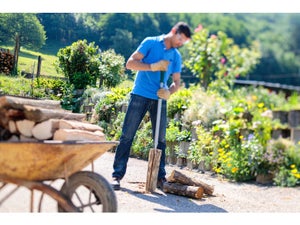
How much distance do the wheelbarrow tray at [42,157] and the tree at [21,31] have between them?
134 centimetres

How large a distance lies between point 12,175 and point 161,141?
148 cm

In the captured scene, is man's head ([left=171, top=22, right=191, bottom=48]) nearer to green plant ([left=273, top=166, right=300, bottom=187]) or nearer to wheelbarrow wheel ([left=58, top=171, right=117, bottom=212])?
wheelbarrow wheel ([left=58, top=171, right=117, bottom=212])

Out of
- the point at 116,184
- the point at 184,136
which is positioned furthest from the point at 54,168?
the point at 184,136

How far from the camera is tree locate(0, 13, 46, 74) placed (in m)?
3.59

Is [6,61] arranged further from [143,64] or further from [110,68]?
[143,64]

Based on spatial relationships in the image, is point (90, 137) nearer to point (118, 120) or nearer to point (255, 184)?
point (118, 120)

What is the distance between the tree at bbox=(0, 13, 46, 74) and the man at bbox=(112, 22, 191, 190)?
0.70 meters

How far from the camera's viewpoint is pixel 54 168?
2471 millimetres

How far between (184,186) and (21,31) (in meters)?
1.59

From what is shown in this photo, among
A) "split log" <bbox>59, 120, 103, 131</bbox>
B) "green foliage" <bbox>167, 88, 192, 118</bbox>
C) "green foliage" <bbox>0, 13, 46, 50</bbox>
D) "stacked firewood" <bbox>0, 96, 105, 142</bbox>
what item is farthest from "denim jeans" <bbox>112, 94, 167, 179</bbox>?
"green foliage" <bbox>167, 88, 192, 118</bbox>

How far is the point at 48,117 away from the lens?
8.27ft

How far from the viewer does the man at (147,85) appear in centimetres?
352

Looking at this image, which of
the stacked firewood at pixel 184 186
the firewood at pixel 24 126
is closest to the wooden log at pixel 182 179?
the stacked firewood at pixel 184 186
